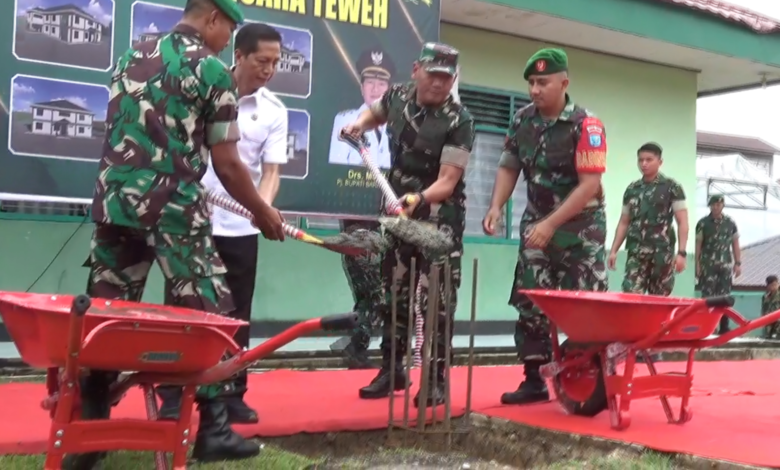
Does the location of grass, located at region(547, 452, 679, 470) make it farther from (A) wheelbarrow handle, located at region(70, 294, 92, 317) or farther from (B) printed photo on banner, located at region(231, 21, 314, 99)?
(B) printed photo on banner, located at region(231, 21, 314, 99)

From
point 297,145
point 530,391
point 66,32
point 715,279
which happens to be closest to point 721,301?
point 530,391

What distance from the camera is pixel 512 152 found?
4.34 m

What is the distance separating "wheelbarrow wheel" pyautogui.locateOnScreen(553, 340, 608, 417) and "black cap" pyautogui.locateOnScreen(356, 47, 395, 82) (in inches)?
117

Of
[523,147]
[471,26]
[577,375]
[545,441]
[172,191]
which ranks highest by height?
[471,26]

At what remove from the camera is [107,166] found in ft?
8.47

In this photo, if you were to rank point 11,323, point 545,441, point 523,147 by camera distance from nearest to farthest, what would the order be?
1. point 11,323
2. point 545,441
3. point 523,147

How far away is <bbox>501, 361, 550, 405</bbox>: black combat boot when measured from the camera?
410 centimetres

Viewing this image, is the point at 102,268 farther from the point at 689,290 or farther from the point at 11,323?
the point at 689,290

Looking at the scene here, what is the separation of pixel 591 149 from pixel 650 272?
326 cm

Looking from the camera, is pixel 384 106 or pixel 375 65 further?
pixel 375 65

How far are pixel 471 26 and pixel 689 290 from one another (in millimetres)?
4251

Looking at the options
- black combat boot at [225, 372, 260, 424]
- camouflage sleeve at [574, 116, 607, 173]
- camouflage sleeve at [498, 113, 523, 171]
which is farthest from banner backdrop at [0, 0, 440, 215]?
camouflage sleeve at [574, 116, 607, 173]

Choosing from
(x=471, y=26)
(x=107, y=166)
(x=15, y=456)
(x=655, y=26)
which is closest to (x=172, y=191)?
(x=107, y=166)

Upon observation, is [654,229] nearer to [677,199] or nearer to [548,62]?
[677,199]
